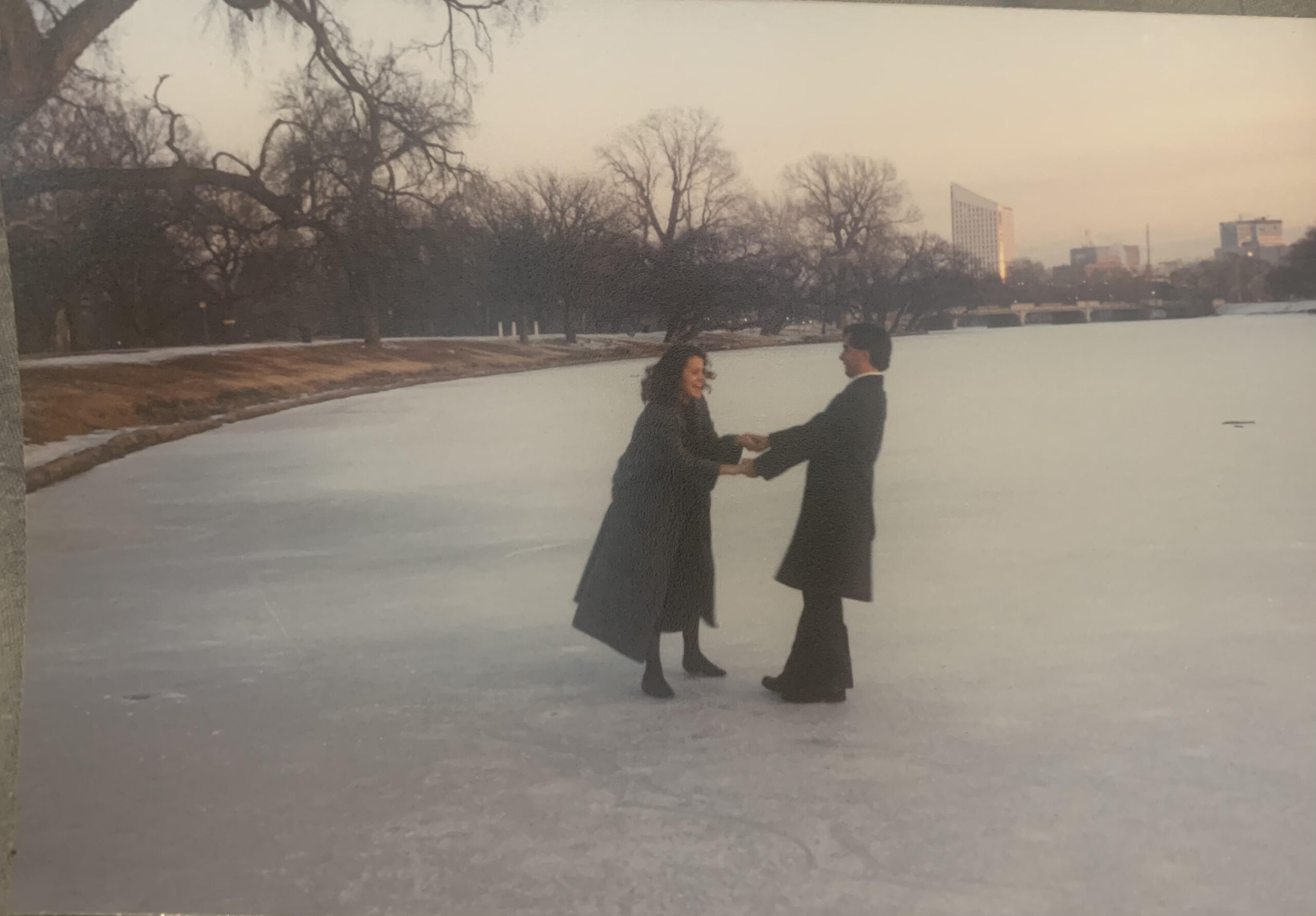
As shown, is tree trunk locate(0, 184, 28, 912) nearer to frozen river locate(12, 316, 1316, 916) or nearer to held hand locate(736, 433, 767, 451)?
frozen river locate(12, 316, 1316, 916)

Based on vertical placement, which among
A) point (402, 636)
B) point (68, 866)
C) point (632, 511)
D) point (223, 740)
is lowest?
point (68, 866)

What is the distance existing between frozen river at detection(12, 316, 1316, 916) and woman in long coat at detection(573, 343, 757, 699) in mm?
51

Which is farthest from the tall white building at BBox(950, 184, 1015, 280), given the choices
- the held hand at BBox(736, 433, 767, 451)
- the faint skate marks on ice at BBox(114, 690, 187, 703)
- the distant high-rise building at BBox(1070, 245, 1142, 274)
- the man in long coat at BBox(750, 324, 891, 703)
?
the faint skate marks on ice at BBox(114, 690, 187, 703)

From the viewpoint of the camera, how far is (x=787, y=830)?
263 centimetres

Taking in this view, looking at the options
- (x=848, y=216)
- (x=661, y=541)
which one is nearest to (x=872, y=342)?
(x=848, y=216)

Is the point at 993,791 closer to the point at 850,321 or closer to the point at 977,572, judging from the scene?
the point at 977,572

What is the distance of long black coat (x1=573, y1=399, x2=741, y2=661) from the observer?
283cm

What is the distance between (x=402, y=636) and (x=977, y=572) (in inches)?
60.1

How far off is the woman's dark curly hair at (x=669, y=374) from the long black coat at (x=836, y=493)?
0.28m

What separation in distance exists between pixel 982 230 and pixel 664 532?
1.20 metres

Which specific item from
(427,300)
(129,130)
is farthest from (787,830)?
(129,130)

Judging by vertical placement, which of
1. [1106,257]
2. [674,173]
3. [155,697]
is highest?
[674,173]

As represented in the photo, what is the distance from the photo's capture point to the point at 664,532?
9.37 feet

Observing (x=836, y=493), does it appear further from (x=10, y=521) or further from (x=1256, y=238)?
(x=10, y=521)
